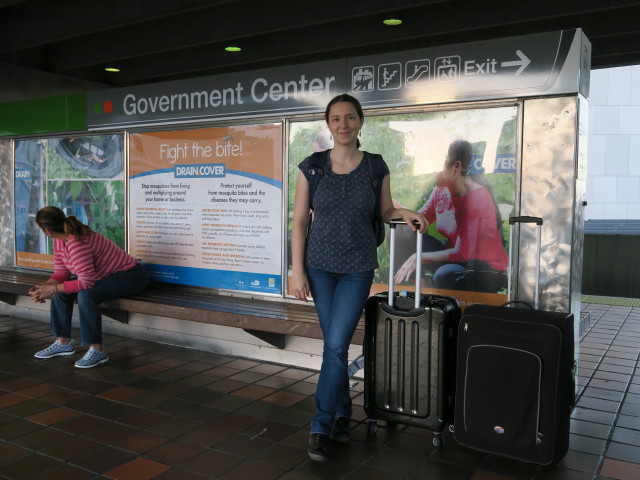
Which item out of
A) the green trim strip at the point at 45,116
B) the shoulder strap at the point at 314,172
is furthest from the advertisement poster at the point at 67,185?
the shoulder strap at the point at 314,172

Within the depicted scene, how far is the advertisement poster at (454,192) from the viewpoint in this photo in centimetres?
408

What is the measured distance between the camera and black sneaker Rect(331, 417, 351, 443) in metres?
3.39

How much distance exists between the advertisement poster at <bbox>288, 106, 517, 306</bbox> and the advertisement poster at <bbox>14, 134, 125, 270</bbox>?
2783mm

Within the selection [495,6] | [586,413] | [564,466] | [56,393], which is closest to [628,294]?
[495,6]

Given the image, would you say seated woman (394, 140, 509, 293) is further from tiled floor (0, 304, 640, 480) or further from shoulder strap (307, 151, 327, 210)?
shoulder strap (307, 151, 327, 210)

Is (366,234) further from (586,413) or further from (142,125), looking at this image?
(142,125)

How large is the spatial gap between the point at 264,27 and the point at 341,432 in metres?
5.10

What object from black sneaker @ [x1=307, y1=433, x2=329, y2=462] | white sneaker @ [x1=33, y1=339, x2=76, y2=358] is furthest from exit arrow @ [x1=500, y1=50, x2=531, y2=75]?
white sneaker @ [x1=33, y1=339, x2=76, y2=358]

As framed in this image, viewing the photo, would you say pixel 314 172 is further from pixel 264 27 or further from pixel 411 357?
pixel 264 27

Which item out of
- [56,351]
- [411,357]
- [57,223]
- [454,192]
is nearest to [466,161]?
[454,192]

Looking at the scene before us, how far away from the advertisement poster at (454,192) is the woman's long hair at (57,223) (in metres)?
2.36

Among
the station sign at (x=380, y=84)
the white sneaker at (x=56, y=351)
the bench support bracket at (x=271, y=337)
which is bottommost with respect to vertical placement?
the white sneaker at (x=56, y=351)

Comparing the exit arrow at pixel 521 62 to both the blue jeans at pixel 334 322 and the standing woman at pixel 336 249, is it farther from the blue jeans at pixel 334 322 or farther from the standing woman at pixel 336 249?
the blue jeans at pixel 334 322

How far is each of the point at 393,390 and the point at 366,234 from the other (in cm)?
90
